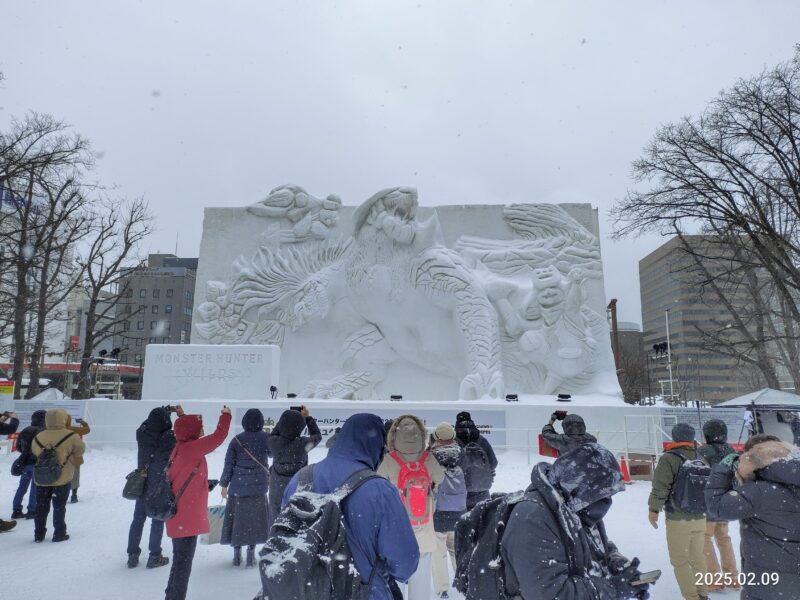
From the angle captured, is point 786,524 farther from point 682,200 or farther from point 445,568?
point 682,200

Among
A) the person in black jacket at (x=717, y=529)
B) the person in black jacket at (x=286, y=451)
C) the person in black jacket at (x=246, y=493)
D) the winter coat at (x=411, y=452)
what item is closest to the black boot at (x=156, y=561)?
the person in black jacket at (x=246, y=493)

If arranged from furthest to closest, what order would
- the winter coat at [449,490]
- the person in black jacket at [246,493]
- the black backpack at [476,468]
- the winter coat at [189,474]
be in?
1. the person in black jacket at [246,493]
2. the black backpack at [476,468]
3. the winter coat at [449,490]
4. the winter coat at [189,474]

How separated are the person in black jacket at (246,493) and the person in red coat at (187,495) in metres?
0.51

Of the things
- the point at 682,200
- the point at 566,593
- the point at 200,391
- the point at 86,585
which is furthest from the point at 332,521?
the point at 200,391

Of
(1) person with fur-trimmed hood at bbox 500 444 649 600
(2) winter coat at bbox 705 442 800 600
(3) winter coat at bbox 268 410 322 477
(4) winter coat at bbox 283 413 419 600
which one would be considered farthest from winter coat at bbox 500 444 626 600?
(3) winter coat at bbox 268 410 322 477

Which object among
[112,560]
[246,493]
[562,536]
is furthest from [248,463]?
[562,536]

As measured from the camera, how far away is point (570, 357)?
13.0 meters

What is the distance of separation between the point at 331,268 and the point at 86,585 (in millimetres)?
10634

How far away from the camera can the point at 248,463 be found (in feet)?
13.5

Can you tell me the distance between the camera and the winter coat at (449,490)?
3729 mm

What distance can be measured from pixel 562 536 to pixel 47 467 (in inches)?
188

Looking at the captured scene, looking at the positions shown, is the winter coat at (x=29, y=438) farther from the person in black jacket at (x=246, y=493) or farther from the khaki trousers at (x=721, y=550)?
the khaki trousers at (x=721, y=550)

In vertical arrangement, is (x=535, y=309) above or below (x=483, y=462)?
above

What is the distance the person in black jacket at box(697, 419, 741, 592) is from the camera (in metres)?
3.84
